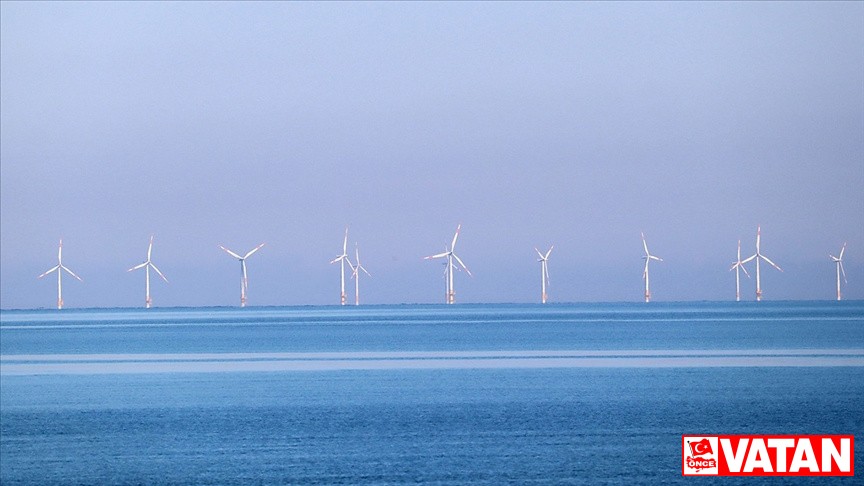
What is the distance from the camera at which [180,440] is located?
26.5m

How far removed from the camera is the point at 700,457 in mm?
21484

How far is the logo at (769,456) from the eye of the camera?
20750mm

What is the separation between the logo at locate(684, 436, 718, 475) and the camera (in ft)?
68.0

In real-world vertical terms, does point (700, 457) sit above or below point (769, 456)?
above

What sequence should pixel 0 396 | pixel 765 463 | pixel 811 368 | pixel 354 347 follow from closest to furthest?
pixel 765 463
pixel 0 396
pixel 811 368
pixel 354 347

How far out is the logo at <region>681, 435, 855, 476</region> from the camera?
68.1 feet

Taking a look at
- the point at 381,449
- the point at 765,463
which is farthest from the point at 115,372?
the point at 765,463

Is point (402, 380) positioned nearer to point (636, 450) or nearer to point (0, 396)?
point (0, 396)

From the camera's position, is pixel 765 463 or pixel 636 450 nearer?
pixel 765 463

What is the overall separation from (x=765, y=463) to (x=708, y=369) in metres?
28.3

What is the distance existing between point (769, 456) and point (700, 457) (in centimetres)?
151

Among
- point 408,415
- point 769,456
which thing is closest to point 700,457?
point 769,456

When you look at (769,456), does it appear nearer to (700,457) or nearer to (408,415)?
(700,457)

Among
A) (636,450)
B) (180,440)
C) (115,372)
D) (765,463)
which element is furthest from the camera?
(115,372)
